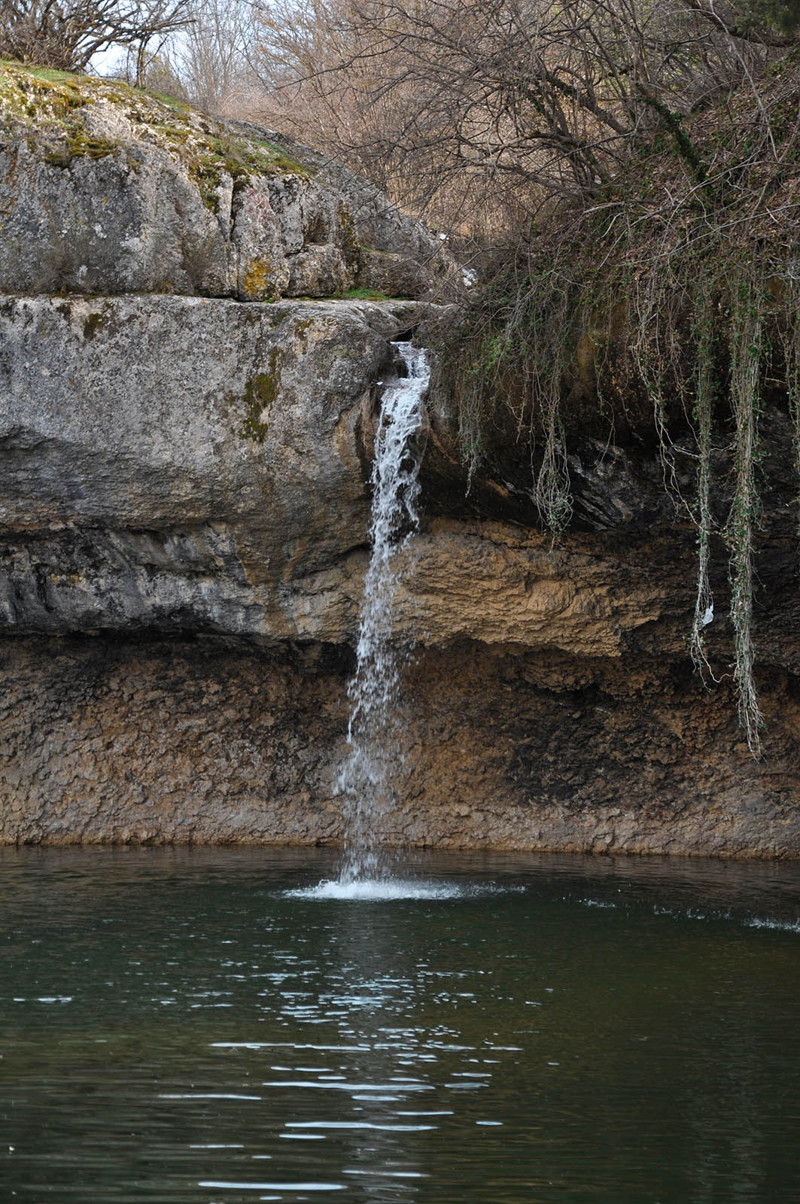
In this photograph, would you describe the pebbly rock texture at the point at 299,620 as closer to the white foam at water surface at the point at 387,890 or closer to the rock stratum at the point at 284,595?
the rock stratum at the point at 284,595

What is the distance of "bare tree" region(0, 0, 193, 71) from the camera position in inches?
478

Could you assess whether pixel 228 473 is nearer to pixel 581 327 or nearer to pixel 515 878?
pixel 581 327

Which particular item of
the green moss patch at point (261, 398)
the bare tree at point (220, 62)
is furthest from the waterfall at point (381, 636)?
the bare tree at point (220, 62)

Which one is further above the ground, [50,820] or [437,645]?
[437,645]

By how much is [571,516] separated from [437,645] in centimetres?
192

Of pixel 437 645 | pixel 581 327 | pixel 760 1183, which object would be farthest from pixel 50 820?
pixel 760 1183

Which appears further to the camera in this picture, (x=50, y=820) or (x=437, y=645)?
(x=50, y=820)

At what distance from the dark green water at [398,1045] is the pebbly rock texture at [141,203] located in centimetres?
451

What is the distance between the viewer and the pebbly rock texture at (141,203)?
10.1m

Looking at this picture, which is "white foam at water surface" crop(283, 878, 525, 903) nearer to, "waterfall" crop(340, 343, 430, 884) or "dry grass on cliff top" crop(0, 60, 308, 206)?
"waterfall" crop(340, 343, 430, 884)

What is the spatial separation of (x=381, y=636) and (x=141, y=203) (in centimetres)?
376

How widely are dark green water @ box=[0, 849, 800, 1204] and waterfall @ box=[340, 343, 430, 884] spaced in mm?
2144

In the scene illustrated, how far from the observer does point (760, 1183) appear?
4.12m

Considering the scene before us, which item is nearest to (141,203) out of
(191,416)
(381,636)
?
(191,416)
